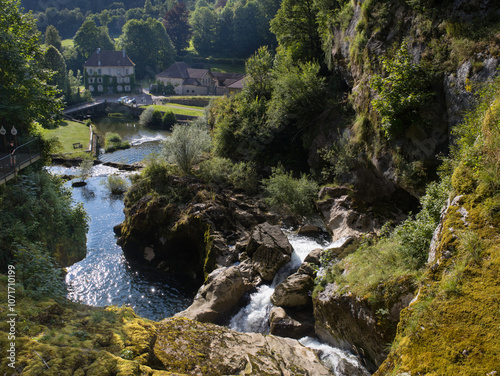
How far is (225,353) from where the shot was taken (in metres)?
8.84

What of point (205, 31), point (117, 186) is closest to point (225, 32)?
point (205, 31)

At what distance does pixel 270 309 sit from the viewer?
13664mm

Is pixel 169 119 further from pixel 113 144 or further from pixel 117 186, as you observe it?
pixel 117 186

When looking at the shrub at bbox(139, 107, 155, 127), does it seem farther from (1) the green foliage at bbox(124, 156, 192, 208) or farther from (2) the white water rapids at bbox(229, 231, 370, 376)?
(2) the white water rapids at bbox(229, 231, 370, 376)

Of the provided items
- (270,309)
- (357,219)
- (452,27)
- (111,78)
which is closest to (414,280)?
(270,309)

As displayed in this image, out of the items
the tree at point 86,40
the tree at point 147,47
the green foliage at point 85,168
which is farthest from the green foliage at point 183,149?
the tree at point 86,40

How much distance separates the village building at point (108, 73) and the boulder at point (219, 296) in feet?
274

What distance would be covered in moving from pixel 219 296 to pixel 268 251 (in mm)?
3172

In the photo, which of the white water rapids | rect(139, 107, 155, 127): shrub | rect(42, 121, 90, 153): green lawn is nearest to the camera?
the white water rapids

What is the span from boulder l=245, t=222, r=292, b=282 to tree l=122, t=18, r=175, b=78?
9310 cm

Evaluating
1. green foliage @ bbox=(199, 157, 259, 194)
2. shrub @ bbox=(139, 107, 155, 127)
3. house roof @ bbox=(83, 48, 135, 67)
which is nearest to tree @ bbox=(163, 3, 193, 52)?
house roof @ bbox=(83, 48, 135, 67)

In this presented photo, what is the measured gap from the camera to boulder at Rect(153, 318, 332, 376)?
26.2 feet

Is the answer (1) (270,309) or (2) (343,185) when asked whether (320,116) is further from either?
(1) (270,309)

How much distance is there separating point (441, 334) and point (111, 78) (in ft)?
308
